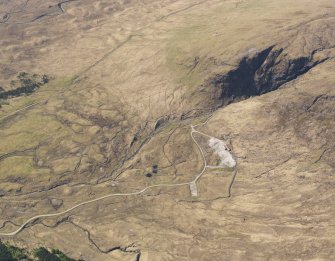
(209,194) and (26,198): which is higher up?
(26,198)

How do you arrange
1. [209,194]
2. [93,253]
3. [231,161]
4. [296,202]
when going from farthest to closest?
[231,161] < [209,194] < [296,202] < [93,253]

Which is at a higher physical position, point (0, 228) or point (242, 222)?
point (0, 228)

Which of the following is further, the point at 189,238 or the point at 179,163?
the point at 179,163

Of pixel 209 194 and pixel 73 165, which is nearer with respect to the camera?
pixel 209 194

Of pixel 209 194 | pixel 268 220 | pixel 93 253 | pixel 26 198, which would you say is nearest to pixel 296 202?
pixel 268 220

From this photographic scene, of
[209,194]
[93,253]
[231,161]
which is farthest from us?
[231,161]

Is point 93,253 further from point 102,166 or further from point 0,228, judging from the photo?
point 102,166

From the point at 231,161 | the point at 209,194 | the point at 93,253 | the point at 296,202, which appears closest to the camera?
the point at 93,253

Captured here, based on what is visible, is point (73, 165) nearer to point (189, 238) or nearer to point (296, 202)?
point (189, 238)

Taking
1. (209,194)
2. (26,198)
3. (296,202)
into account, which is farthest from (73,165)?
(296,202)
